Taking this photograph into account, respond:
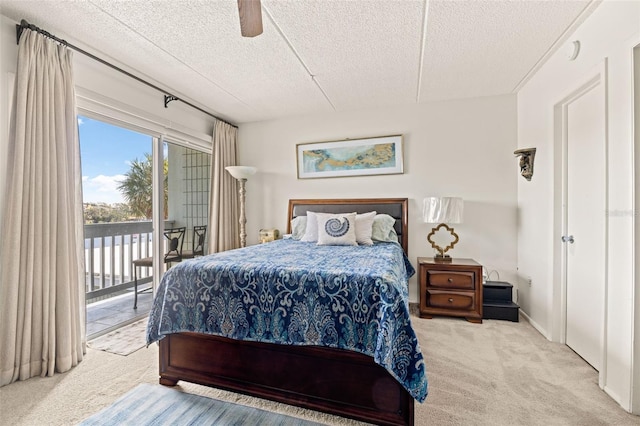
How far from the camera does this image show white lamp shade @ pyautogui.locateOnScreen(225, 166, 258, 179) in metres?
3.97

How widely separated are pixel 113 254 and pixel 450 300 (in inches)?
170

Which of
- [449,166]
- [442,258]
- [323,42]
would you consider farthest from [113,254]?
[449,166]

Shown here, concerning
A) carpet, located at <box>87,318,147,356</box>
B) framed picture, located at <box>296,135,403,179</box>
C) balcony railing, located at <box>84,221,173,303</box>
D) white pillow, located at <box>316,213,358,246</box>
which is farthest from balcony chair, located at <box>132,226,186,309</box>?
white pillow, located at <box>316,213,358,246</box>

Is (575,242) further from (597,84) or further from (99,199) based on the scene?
(99,199)

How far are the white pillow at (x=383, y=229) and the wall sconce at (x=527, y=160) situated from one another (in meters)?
1.53

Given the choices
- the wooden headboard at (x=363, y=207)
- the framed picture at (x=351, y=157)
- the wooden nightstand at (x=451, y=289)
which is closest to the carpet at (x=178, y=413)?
the wooden nightstand at (x=451, y=289)

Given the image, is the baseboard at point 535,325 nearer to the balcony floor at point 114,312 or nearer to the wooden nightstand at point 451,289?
the wooden nightstand at point 451,289

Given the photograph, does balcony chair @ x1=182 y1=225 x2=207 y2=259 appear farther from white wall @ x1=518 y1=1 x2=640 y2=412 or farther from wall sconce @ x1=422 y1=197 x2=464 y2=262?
white wall @ x1=518 y1=1 x2=640 y2=412

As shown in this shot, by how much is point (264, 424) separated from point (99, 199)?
120 inches

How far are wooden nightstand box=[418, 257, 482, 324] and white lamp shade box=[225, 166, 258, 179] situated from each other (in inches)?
102

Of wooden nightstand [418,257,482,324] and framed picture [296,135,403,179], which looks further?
framed picture [296,135,403,179]

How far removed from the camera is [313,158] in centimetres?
417

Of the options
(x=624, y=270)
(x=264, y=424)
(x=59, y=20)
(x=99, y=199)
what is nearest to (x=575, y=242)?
(x=624, y=270)

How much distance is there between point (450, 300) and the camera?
122 inches
